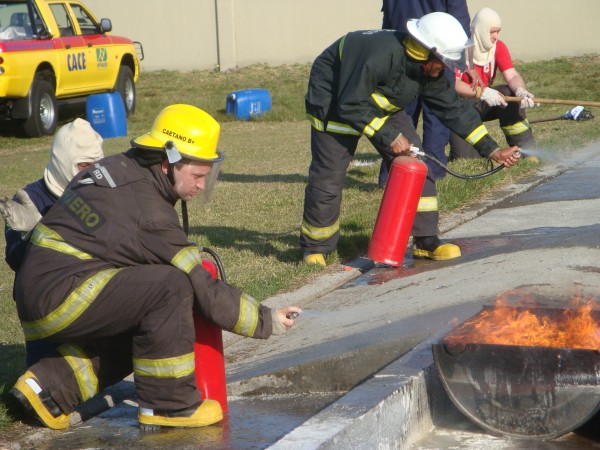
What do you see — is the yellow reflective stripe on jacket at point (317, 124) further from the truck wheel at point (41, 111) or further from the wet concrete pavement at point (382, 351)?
the truck wheel at point (41, 111)

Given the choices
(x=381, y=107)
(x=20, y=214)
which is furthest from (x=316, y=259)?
(x=20, y=214)

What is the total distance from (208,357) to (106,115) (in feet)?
A: 40.0

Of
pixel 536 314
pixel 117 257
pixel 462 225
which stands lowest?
pixel 462 225

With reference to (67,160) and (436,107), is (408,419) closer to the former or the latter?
(67,160)

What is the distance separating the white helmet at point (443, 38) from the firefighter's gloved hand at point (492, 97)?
2.76 meters

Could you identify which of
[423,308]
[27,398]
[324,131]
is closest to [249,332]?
[27,398]

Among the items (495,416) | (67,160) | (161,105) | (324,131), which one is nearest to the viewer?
(495,416)

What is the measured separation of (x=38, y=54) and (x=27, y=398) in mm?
11801

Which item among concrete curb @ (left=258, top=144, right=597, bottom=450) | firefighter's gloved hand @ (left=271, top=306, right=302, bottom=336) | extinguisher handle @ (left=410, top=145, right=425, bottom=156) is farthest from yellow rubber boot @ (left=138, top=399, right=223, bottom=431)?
extinguisher handle @ (left=410, top=145, right=425, bottom=156)

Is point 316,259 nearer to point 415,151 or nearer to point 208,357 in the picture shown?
point 415,151

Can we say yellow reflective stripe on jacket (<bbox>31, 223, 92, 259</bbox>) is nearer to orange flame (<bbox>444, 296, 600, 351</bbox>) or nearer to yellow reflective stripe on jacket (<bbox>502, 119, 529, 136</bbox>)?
orange flame (<bbox>444, 296, 600, 351</bbox>)

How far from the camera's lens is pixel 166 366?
12.9 feet

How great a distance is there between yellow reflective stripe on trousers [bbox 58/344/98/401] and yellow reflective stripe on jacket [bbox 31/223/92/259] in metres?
0.48

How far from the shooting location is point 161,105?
Answer: 1934 centimetres
